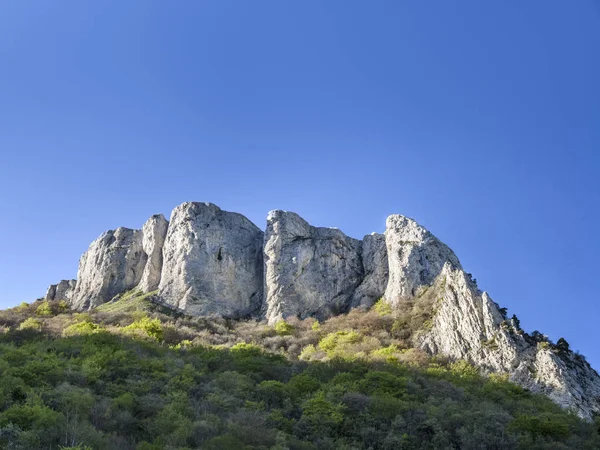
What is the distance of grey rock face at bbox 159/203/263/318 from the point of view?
2264 inches

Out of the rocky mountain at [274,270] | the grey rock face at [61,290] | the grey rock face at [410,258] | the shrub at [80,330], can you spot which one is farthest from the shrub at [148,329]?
the grey rock face at [61,290]

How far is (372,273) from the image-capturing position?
5925 centimetres

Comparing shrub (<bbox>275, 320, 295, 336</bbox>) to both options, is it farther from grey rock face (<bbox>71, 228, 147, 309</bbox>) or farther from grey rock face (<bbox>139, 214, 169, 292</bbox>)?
grey rock face (<bbox>71, 228, 147, 309</bbox>)

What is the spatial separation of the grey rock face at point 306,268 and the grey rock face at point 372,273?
35.0 inches

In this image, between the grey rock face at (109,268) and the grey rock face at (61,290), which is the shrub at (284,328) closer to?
the grey rock face at (109,268)

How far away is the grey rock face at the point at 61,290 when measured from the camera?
68.8 m

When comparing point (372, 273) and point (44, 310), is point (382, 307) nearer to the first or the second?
point (372, 273)

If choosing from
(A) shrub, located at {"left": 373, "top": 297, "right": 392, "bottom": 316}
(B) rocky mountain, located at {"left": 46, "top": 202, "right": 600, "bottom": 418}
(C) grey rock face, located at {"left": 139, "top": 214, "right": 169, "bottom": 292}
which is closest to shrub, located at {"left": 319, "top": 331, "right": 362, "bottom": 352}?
(B) rocky mountain, located at {"left": 46, "top": 202, "right": 600, "bottom": 418}

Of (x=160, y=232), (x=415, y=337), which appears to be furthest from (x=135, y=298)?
(x=415, y=337)

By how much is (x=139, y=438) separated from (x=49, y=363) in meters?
9.34

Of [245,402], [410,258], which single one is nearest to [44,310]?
[410,258]

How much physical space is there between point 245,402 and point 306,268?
3788cm

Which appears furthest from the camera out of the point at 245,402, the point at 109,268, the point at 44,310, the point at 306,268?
the point at 109,268

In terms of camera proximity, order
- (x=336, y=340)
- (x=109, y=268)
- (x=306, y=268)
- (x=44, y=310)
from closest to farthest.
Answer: (x=336, y=340) < (x=44, y=310) < (x=306, y=268) < (x=109, y=268)
